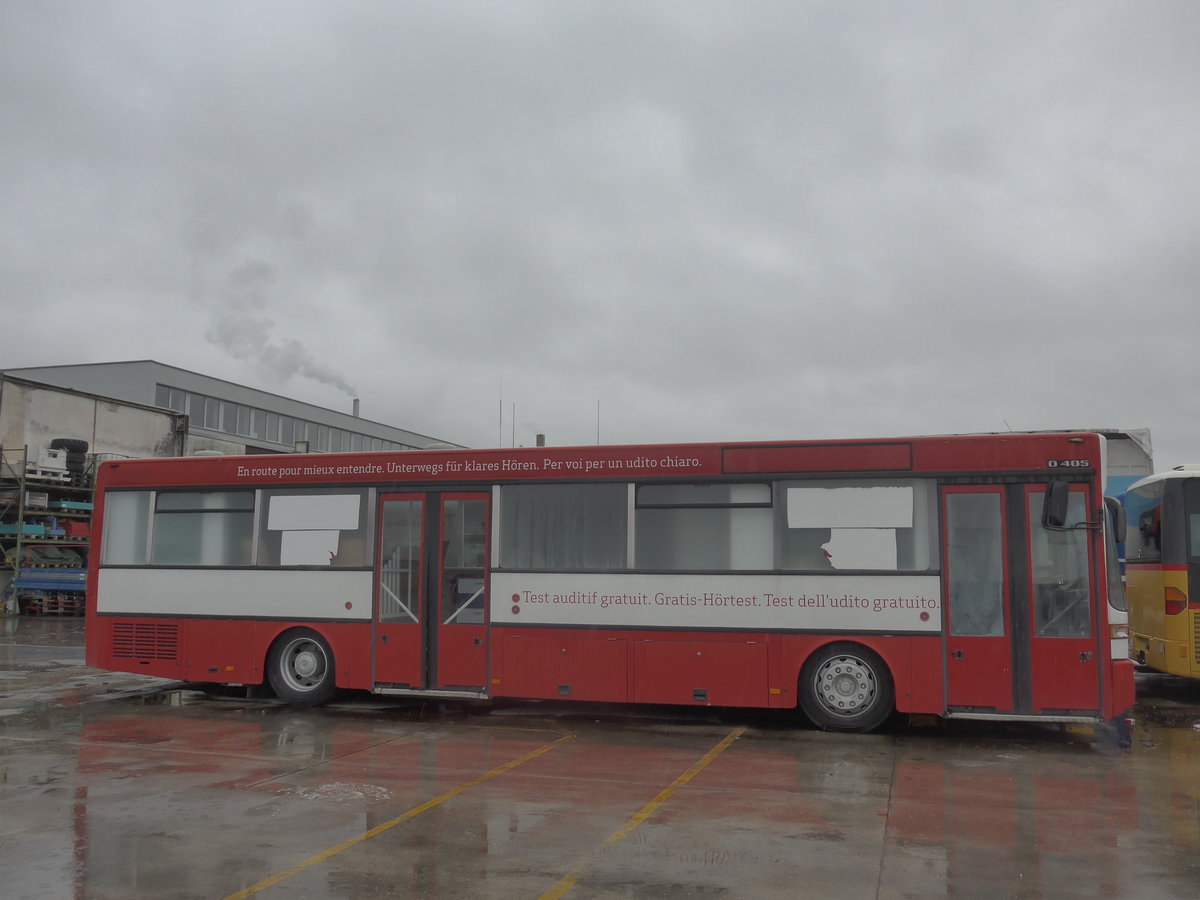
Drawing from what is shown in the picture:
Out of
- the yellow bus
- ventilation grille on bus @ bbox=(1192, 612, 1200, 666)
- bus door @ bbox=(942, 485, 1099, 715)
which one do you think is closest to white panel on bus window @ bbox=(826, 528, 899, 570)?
bus door @ bbox=(942, 485, 1099, 715)

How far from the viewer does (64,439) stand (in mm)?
30438

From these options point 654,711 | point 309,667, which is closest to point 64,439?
point 309,667

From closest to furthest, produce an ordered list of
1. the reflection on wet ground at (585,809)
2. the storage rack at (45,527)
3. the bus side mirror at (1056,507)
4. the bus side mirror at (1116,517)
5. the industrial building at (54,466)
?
the reflection on wet ground at (585,809) → the bus side mirror at (1056,507) → the bus side mirror at (1116,517) → the storage rack at (45,527) → the industrial building at (54,466)

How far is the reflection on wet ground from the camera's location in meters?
5.60

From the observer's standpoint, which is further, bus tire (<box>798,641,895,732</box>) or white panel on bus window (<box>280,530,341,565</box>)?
white panel on bus window (<box>280,530,341,565</box>)

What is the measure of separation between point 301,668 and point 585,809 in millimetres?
→ 5892

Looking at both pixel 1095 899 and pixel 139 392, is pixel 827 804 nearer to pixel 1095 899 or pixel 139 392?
pixel 1095 899

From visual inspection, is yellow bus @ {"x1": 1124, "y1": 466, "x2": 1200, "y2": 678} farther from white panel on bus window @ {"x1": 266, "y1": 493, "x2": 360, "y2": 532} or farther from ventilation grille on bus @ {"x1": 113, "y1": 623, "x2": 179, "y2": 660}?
ventilation grille on bus @ {"x1": 113, "y1": 623, "x2": 179, "y2": 660}

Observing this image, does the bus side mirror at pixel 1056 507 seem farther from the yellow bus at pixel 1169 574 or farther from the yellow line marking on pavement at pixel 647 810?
the yellow line marking on pavement at pixel 647 810

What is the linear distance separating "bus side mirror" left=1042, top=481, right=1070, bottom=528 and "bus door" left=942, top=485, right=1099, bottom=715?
3.5 inches

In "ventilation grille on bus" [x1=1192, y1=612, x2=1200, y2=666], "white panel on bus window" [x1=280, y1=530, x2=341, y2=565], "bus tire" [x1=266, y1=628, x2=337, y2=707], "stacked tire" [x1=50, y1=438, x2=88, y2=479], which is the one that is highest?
"stacked tire" [x1=50, y1=438, x2=88, y2=479]

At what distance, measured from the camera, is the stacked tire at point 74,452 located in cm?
2947

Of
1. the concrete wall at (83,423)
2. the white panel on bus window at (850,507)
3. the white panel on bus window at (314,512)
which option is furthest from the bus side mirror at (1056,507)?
the concrete wall at (83,423)

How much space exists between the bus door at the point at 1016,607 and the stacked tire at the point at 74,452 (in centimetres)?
2782
